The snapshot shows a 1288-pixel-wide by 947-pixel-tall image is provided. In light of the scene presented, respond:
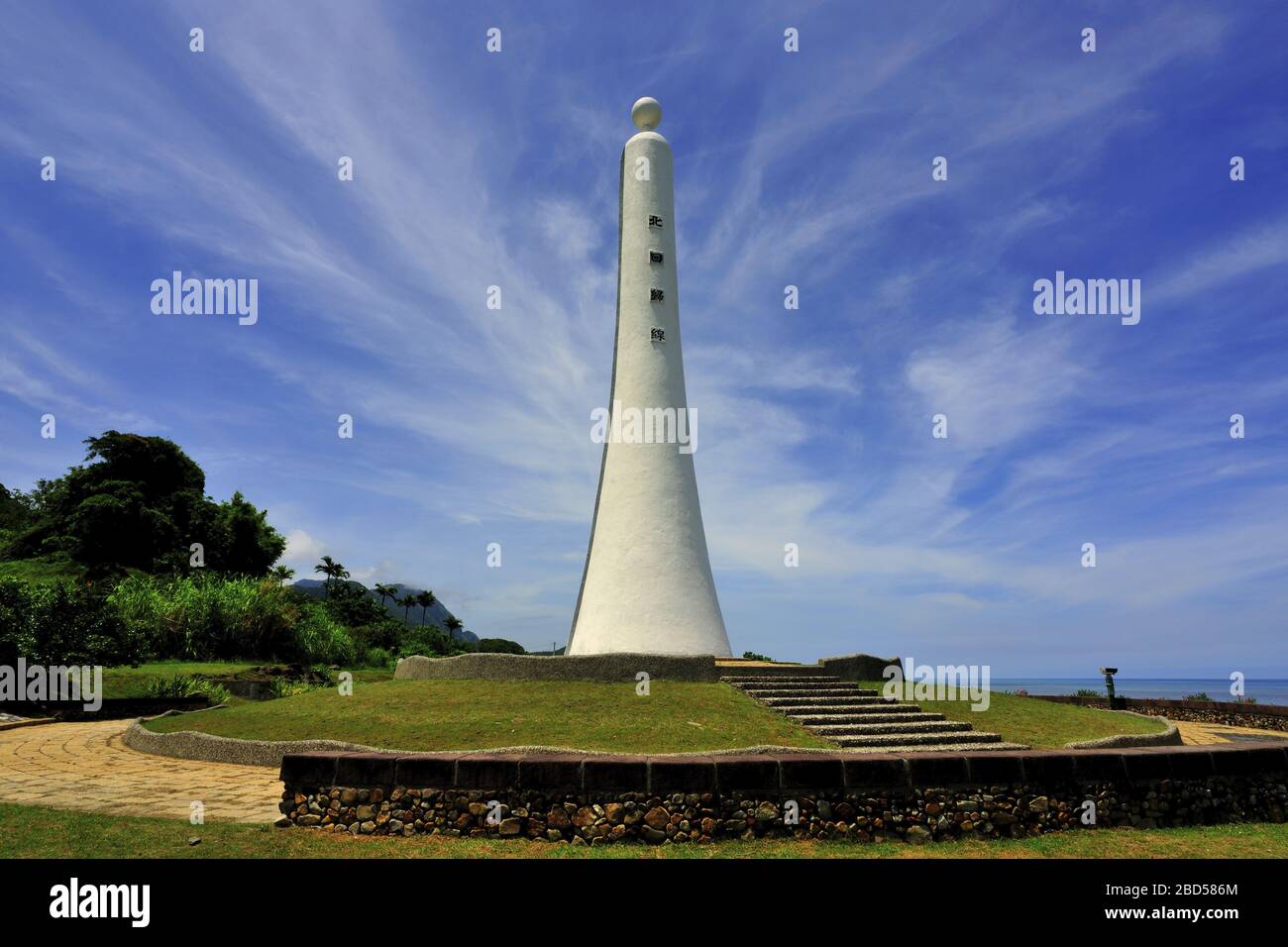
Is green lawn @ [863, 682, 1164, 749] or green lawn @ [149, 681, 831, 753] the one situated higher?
green lawn @ [149, 681, 831, 753]

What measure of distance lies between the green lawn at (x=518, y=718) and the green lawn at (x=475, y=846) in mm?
2768

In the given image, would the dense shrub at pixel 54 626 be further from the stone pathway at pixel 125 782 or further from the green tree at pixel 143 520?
the green tree at pixel 143 520

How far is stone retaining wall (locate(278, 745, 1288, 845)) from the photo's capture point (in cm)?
662

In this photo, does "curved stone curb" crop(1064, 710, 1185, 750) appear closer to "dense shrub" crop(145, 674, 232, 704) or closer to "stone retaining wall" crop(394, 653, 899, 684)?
"stone retaining wall" crop(394, 653, 899, 684)

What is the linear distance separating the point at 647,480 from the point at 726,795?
11678mm

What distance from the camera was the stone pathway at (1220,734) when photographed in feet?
49.0

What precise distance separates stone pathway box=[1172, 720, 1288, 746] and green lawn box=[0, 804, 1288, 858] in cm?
907

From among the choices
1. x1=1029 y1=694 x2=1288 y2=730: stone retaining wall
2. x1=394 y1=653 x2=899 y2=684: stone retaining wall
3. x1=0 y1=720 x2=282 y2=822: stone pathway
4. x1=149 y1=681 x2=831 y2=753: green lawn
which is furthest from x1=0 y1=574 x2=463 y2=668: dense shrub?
x1=1029 y1=694 x2=1288 y2=730: stone retaining wall

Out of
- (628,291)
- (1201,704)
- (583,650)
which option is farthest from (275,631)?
(1201,704)

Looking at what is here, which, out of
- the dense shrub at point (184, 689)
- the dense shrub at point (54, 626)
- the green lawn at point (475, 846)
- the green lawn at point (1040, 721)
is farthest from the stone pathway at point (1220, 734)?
the dense shrub at point (54, 626)

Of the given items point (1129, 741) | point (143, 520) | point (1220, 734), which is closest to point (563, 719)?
point (1129, 741)

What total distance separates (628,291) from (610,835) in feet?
48.8

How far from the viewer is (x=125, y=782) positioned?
981cm

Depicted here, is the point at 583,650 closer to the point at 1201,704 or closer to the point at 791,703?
the point at 791,703
